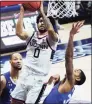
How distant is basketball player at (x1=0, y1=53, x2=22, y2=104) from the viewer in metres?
3.72

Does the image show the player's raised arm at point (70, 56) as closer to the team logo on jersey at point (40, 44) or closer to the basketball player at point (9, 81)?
the team logo on jersey at point (40, 44)

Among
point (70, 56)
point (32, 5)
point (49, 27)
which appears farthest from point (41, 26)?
point (70, 56)

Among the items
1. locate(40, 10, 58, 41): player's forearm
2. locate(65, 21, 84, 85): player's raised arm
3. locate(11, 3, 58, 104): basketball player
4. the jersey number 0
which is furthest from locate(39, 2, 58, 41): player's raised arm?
locate(65, 21, 84, 85): player's raised arm

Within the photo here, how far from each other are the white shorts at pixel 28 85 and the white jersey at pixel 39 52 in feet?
0.25

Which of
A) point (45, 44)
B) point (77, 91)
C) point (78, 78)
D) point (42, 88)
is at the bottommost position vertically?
point (77, 91)

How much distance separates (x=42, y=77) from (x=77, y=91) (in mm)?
1573

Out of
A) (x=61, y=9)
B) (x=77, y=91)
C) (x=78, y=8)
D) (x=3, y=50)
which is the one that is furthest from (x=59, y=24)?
(x=77, y=91)

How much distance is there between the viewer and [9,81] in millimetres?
3797

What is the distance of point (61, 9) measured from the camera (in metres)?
6.82

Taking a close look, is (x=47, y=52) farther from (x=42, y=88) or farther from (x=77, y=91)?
(x=77, y=91)

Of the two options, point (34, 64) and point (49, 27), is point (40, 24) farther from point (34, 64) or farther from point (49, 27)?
point (34, 64)

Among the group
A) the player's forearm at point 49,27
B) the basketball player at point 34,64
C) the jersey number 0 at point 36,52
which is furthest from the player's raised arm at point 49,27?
the jersey number 0 at point 36,52

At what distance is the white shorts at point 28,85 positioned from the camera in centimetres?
374

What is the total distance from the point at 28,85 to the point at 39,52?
40 centimetres
